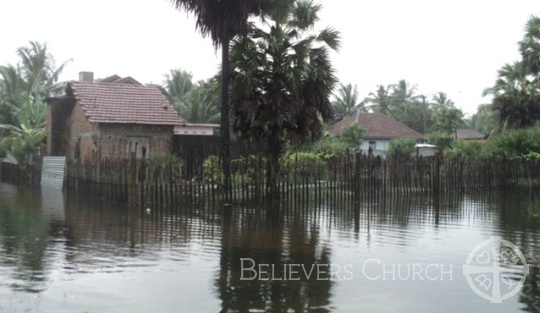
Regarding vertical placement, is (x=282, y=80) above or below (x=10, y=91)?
below

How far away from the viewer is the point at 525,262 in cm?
854

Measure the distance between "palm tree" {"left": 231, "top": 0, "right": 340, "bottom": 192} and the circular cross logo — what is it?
8.46 m

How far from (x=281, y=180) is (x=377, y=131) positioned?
33.5m

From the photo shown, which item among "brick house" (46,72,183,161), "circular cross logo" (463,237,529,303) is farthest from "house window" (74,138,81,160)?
"circular cross logo" (463,237,529,303)

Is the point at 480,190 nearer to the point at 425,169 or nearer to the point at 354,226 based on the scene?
the point at 425,169

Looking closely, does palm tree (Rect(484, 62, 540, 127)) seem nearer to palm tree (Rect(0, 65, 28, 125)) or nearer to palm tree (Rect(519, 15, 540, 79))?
palm tree (Rect(519, 15, 540, 79))

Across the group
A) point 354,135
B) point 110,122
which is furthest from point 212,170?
point 354,135

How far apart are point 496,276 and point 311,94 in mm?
11144

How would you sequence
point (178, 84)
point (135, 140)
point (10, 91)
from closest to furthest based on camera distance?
point (135, 140), point (10, 91), point (178, 84)

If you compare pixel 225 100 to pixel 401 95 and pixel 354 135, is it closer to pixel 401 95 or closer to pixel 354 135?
pixel 354 135

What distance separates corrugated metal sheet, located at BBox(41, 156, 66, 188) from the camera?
23.4 metres

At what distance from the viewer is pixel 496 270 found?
26.2ft

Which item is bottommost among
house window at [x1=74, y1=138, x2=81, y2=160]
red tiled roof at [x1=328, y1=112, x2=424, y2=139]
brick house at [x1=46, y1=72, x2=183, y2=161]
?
house window at [x1=74, y1=138, x2=81, y2=160]

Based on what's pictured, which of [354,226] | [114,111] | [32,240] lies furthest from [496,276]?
[114,111]
